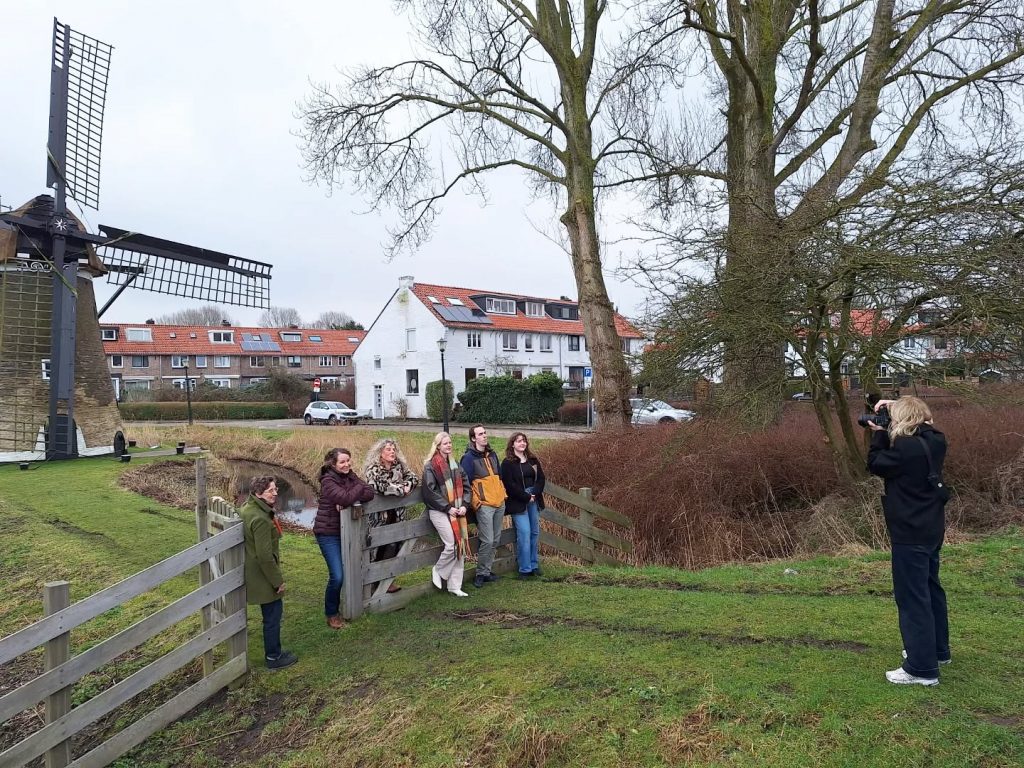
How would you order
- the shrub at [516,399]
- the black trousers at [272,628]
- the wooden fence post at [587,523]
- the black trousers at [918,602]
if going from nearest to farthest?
the black trousers at [918,602] < the black trousers at [272,628] < the wooden fence post at [587,523] < the shrub at [516,399]

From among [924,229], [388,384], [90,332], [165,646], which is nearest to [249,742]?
[165,646]

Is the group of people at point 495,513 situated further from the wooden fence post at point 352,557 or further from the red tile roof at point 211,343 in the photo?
the red tile roof at point 211,343

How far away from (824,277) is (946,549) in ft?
10.5

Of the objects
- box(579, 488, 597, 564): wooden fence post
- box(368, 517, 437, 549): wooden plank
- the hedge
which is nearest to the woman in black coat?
box(368, 517, 437, 549): wooden plank

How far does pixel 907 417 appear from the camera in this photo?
4340 millimetres

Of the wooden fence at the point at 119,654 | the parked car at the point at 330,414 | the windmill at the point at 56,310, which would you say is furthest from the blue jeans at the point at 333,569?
the parked car at the point at 330,414

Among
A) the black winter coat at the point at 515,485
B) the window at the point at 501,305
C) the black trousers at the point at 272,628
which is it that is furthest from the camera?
the window at the point at 501,305

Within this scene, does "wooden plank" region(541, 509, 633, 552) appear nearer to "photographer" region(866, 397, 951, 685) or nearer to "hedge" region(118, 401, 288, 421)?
"photographer" region(866, 397, 951, 685)

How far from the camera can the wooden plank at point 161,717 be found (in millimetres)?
4270

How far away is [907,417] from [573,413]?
96.3 ft

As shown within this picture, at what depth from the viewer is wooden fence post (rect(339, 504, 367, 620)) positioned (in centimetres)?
598

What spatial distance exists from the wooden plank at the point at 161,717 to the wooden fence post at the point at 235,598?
0.07 metres

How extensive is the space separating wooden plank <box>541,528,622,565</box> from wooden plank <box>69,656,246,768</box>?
3.88 meters

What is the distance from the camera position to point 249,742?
4.61 metres
